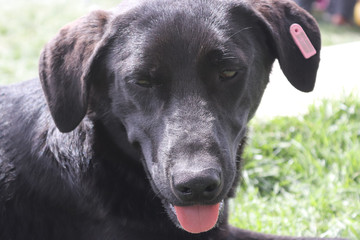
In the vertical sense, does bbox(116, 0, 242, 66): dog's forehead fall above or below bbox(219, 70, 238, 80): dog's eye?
above

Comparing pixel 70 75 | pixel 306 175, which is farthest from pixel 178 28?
pixel 306 175

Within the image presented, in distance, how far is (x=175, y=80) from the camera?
2.42 m

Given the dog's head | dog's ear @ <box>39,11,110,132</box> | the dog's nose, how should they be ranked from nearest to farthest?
the dog's nose, the dog's head, dog's ear @ <box>39,11,110,132</box>

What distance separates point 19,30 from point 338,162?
13.9 feet

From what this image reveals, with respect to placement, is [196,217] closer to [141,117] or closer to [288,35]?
[141,117]

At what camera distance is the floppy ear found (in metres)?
2.64

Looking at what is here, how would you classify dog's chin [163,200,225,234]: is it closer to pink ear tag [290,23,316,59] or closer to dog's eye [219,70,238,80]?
dog's eye [219,70,238,80]

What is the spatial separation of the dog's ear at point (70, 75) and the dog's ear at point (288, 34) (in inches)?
27.4

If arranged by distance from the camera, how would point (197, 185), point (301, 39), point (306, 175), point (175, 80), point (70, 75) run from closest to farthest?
point (197, 185) < point (175, 80) < point (70, 75) < point (301, 39) < point (306, 175)

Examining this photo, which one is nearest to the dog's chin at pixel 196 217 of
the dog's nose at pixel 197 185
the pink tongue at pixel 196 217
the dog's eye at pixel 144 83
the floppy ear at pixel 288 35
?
the pink tongue at pixel 196 217

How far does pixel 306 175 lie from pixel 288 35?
1384mm

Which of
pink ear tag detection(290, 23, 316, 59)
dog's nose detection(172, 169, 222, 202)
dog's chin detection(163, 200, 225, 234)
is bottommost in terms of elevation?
dog's chin detection(163, 200, 225, 234)

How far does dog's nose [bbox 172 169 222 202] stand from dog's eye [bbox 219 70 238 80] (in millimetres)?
412

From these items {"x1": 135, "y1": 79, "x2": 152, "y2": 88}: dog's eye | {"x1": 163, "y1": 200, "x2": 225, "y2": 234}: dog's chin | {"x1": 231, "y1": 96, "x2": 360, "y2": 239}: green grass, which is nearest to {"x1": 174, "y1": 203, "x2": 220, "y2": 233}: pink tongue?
{"x1": 163, "y1": 200, "x2": 225, "y2": 234}: dog's chin
